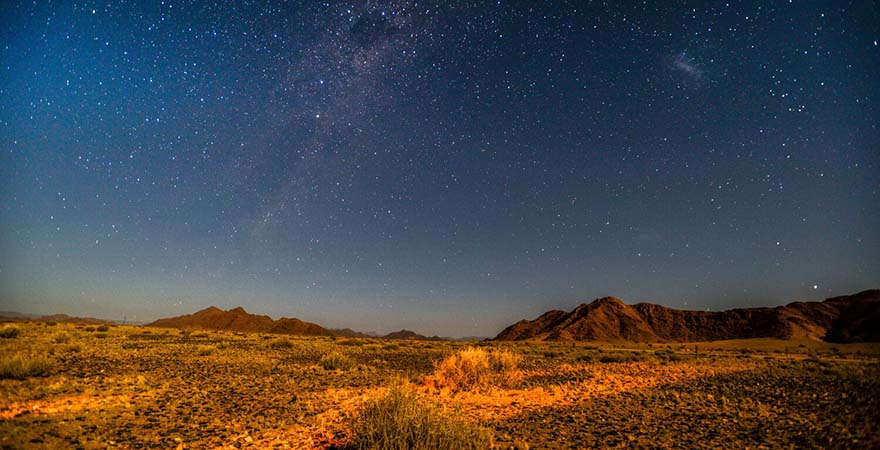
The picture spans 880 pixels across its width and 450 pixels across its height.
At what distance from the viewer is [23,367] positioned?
33.8 ft

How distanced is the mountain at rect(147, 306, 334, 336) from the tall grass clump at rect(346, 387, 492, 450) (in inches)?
3421

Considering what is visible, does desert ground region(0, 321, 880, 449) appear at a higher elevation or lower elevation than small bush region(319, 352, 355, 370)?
higher

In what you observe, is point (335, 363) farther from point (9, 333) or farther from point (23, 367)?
point (9, 333)

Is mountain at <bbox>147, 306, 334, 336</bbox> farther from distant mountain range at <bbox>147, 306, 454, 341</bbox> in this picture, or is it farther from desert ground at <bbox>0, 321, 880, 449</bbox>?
desert ground at <bbox>0, 321, 880, 449</bbox>

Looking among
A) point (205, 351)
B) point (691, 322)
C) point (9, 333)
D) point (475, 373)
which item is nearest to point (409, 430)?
point (475, 373)

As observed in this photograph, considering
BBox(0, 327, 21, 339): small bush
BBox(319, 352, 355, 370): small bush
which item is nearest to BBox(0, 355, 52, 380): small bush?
BBox(319, 352, 355, 370): small bush

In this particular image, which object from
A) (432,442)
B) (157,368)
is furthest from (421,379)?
(157,368)

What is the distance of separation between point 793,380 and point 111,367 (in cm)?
2160

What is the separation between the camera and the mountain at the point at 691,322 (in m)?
70.3

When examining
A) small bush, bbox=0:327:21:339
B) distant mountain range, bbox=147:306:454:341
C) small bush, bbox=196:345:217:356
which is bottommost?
distant mountain range, bbox=147:306:454:341

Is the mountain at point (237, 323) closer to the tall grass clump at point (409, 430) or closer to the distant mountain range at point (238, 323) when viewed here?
the distant mountain range at point (238, 323)

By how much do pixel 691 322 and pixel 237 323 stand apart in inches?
4454

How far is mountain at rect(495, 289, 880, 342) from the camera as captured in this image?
231ft

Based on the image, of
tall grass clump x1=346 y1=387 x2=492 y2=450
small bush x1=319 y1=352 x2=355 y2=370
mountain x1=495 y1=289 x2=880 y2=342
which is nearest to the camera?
tall grass clump x1=346 y1=387 x2=492 y2=450
